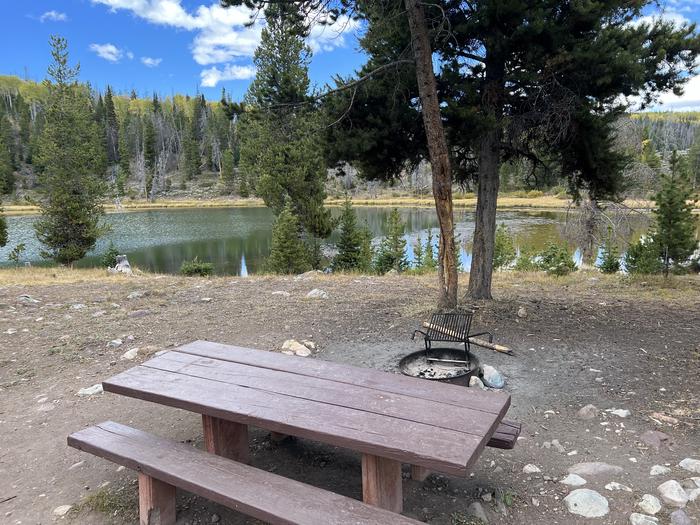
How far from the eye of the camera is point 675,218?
12562 mm

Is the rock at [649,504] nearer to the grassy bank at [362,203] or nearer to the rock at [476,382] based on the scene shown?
the rock at [476,382]

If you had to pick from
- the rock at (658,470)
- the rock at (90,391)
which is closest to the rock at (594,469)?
the rock at (658,470)

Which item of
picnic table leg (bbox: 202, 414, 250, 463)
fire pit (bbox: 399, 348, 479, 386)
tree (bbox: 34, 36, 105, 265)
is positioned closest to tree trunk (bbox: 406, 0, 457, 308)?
fire pit (bbox: 399, 348, 479, 386)

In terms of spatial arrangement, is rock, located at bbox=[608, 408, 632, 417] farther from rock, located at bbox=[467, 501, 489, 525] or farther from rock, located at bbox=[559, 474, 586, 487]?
rock, located at bbox=[467, 501, 489, 525]

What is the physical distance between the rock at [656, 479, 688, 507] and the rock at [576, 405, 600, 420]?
0.94 metres

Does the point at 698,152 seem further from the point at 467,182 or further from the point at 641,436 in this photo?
the point at 641,436

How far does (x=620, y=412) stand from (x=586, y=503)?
54.5 inches

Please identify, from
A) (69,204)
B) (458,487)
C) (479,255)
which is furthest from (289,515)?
(69,204)

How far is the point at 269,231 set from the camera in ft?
122

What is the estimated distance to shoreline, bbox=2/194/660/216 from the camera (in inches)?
2029

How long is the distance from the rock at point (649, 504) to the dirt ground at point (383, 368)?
0.05 meters

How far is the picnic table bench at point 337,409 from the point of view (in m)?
2.03

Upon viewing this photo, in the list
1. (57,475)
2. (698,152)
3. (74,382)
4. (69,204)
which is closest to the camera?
(57,475)

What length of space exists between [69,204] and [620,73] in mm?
21270
